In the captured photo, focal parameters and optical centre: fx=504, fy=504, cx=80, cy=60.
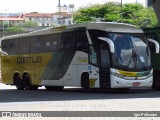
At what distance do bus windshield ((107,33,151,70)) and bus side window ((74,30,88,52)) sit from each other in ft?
4.47

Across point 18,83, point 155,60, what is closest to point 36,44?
point 18,83

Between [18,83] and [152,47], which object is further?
[18,83]

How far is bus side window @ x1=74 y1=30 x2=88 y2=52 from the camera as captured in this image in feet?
77.6

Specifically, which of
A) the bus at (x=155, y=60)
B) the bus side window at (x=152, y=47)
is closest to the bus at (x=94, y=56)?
the bus side window at (x=152, y=47)

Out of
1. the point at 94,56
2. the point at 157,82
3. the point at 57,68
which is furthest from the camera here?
the point at 57,68

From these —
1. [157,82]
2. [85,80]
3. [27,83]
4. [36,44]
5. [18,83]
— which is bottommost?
[18,83]

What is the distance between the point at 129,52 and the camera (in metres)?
22.9

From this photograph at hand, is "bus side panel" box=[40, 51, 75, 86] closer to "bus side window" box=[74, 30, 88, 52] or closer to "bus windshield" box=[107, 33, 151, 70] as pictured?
"bus side window" box=[74, 30, 88, 52]

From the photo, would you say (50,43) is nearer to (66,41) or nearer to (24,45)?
(66,41)

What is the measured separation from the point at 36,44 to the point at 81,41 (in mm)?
4805

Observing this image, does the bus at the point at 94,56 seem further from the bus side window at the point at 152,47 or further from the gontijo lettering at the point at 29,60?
the bus side window at the point at 152,47

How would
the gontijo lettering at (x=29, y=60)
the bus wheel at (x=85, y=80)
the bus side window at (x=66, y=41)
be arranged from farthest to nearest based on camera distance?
the gontijo lettering at (x=29, y=60) < the bus side window at (x=66, y=41) < the bus wheel at (x=85, y=80)

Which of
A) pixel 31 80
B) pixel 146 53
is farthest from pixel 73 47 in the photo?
pixel 31 80

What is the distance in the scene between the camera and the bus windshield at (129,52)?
892 inches
